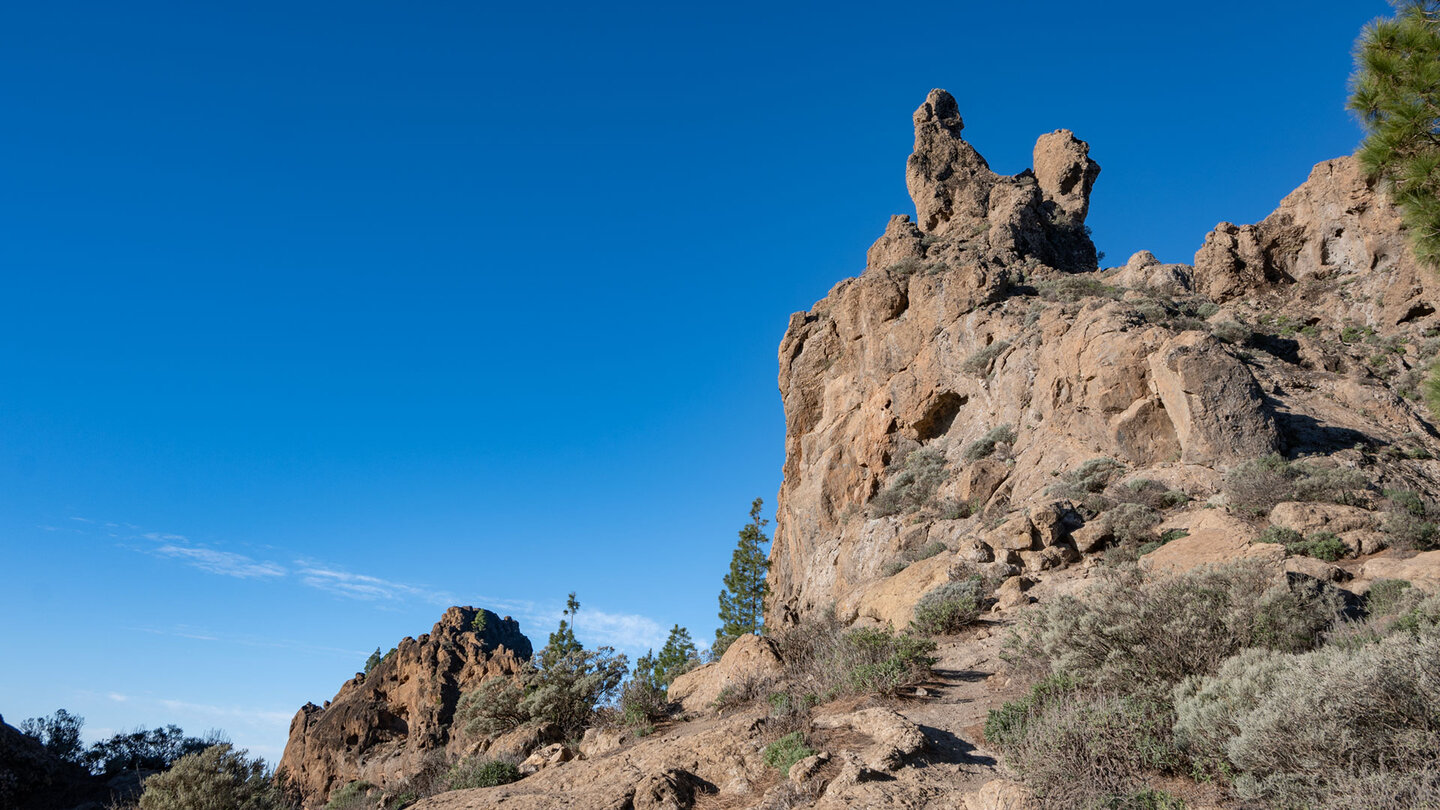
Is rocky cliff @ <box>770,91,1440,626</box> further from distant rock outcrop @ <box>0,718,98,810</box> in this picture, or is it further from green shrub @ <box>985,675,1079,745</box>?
distant rock outcrop @ <box>0,718,98,810</box>

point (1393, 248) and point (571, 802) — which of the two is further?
point (1393, 248)

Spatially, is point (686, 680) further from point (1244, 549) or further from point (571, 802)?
point (1244, 549)

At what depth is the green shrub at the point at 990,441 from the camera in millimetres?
22859

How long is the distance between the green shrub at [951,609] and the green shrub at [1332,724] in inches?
272

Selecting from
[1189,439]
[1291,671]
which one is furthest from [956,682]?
[1189,439]

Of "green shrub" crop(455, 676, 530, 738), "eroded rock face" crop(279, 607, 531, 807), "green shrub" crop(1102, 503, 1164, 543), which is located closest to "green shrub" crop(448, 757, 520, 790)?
"green shrub" crop(455, 676, 530, 738)

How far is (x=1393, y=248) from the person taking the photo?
25562 mm

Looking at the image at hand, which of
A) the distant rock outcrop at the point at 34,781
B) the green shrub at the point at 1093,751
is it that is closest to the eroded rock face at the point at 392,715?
the distant rock outcrop at the point at 34,781

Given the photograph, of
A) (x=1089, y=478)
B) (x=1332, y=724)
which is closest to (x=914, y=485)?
(x=1089, y=478)

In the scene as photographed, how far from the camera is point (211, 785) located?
12375 mm

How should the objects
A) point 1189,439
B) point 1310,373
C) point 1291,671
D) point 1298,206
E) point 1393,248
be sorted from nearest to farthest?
point 1291,671 → point 1189,439 → point 1310,373 → point 1393,248 → point 1298,206

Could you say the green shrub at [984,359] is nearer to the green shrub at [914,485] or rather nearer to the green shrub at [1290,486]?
the green shrub at [914,485]

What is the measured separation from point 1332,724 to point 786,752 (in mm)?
4434

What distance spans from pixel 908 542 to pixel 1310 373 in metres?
12.1
